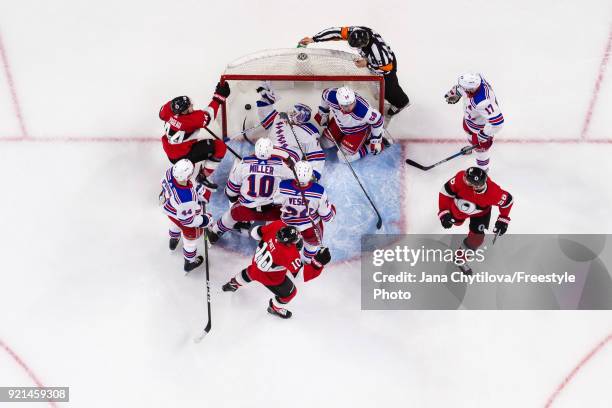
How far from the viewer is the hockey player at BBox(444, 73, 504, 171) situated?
3.92m

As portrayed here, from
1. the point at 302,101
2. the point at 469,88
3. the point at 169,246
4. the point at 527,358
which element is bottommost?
the point at 527,358

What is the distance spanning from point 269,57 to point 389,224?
1350mm

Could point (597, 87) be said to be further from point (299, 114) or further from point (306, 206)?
point (306, 206)

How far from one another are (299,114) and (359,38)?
0.64m

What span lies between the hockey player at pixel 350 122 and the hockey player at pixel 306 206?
502mm

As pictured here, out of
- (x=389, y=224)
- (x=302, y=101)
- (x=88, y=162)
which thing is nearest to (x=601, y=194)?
(x=389, y=224)

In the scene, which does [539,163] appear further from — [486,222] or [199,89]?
[199,89]

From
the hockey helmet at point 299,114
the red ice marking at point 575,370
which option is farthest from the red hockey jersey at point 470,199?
the hockey helmet at point 299,114

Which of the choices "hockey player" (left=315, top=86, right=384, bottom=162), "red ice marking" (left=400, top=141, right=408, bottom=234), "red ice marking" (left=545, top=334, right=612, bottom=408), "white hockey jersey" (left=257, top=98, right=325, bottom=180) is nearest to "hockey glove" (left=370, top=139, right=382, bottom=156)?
"hockey player" (left=315, top=86, right=384, bottom=162)

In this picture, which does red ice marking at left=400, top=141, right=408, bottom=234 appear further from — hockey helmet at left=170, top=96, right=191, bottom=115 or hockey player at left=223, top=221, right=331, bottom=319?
hockey helmet at left=170, top=96, right=191, bottom=115

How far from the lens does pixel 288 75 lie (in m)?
4.28

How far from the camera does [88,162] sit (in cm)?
454

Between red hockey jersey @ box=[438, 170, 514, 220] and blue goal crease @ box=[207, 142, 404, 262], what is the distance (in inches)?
20.8

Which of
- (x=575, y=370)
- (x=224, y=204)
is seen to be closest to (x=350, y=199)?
(x=224, y=204)
